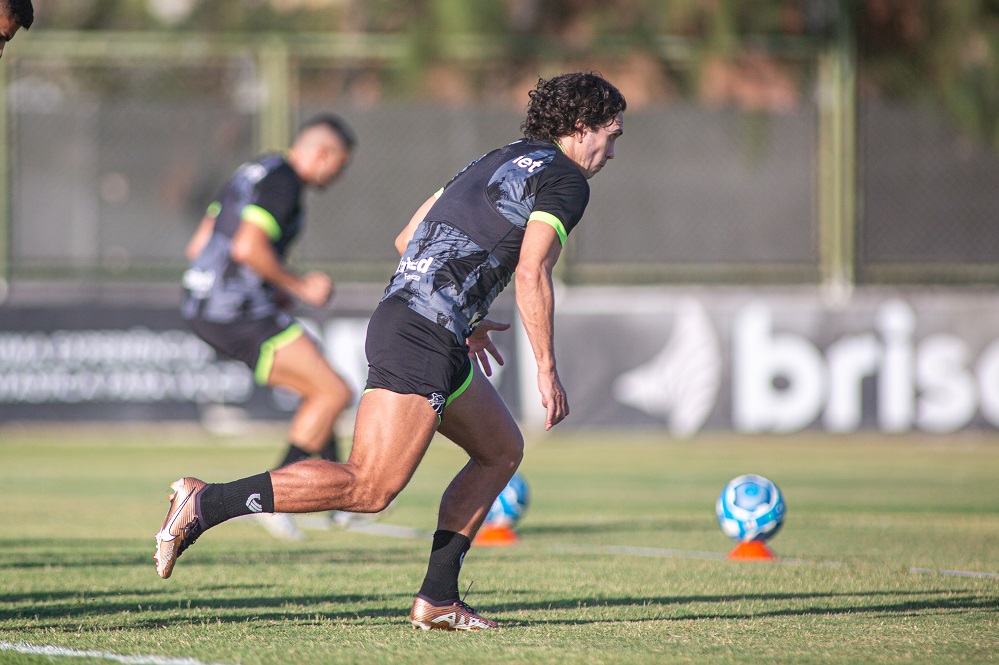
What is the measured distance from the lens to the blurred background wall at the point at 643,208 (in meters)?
16.1

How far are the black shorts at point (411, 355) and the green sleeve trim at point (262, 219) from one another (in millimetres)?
4054

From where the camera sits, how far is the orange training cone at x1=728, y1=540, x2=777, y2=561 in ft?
24.3

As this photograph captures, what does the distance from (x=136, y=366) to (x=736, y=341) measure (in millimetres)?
6803

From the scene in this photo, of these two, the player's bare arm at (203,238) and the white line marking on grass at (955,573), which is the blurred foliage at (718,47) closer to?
the player's bare arm at (203,238)

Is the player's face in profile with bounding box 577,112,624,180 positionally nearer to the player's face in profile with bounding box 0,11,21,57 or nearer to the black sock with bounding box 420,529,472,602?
the black sock with bounding box 420,529,472,602

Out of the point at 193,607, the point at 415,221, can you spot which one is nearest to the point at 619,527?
the point at 193,607

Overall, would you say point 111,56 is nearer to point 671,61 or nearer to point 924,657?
point 671,61

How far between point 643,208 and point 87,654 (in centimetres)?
1376

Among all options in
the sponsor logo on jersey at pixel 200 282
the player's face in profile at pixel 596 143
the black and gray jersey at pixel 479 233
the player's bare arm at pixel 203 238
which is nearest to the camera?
the black and gray jersey at pixel 479 233

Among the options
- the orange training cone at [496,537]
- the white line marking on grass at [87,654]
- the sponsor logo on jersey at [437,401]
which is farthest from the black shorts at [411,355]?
the orange training cone at [496,537]

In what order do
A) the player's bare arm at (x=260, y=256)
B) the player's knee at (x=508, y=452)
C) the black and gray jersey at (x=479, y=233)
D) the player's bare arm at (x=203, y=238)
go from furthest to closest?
the player's bare arm at (x=203, y=238) → the player's bare arm at (x=260, y=256) → the player's knee at (x=508, y=452) → the black and gray jersey at (x=479, y=233)

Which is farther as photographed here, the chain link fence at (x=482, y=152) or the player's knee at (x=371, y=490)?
the chain link fence at (x=482, y=152)

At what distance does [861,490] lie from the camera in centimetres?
1180

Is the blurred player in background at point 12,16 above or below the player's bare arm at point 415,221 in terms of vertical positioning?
above
